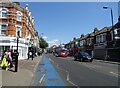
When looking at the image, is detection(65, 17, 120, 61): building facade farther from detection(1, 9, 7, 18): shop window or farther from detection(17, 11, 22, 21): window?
detection(1, 9, 7, 18): shop window

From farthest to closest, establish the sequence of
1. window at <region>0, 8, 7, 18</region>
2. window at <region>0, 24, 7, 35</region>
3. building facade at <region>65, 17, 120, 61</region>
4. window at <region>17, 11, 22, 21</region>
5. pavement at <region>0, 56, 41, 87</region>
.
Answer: building facade at <region>65, 17, 120, 61</region> → window at <region>17, 11, 22, 21</region> → window at <region>0, 8, 7, 18</region> → window at <region>0, 24, 7, 35</region> → pavement at <region>0, 56, 41, 87</region>

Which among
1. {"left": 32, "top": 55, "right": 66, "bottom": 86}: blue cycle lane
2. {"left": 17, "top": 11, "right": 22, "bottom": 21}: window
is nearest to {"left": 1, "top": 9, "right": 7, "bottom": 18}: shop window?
{"left": 17, "top": 11, "right": 22, "bottom": 21}: window

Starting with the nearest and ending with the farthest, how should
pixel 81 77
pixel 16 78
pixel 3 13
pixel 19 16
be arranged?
1. pixel 16 78
2. pixel 81 77
3. pixel 3 13
4. pixel 19 16

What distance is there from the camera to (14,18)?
4744 cm

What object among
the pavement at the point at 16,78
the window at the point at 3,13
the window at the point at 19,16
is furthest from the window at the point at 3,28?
the pavement at the point at 16,78

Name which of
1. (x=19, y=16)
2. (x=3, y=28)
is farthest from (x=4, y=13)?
(x=19, y=16)

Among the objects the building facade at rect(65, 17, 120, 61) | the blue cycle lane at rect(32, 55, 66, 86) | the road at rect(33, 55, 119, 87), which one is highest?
the building facade at rect(65, 17, 120, 61)

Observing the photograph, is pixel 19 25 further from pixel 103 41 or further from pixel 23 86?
pixel 23 86

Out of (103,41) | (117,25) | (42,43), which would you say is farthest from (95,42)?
(42,43)

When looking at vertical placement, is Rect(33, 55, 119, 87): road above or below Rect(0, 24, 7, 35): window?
below

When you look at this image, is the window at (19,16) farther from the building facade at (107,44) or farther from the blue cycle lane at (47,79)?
the blue cycle lane at (47,79)

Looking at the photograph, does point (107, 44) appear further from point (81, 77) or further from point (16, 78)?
point (16, 78)

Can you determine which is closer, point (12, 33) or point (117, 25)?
point (12, 33)

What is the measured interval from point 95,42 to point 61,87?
62.4 metres
